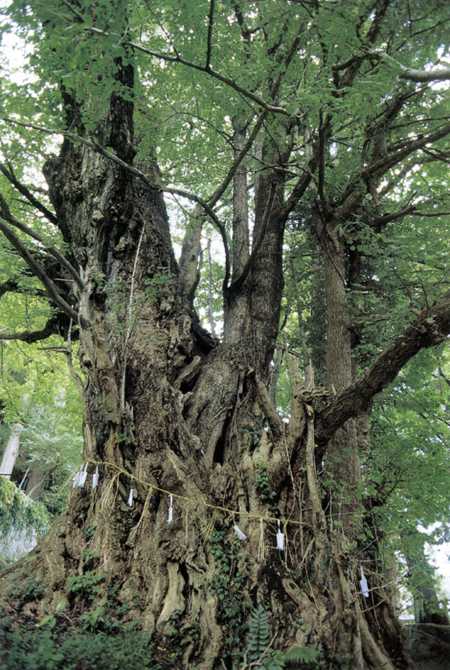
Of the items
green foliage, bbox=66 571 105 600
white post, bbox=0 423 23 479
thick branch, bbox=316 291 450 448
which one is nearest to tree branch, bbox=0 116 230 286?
thick branch, bbox=316 291 450 448

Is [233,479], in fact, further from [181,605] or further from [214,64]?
[214,64]

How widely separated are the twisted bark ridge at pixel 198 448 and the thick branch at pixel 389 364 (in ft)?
0.04

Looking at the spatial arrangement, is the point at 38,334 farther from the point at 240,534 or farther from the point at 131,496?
the point at 240,534

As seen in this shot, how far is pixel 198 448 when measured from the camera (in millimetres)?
4465

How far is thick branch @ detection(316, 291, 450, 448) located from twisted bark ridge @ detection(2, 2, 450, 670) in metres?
0.01

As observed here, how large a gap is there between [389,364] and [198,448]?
1.95 m

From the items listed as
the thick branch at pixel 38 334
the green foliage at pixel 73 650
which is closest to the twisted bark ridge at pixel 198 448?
the green foliage at pixel 73 650

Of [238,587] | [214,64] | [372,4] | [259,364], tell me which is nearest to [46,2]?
[214,64]

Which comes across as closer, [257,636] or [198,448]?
[257,636]

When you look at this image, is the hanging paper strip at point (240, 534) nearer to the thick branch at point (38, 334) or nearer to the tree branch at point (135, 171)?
the tree branch at point (135, 171)

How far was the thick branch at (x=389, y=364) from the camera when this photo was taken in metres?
3.31

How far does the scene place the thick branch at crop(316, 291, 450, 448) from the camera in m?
3.31

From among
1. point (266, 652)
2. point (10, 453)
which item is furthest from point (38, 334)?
point (10, 453)

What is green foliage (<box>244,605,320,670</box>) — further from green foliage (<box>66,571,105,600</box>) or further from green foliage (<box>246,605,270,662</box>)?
green foliage (<box>66,571,105,600</box>)
